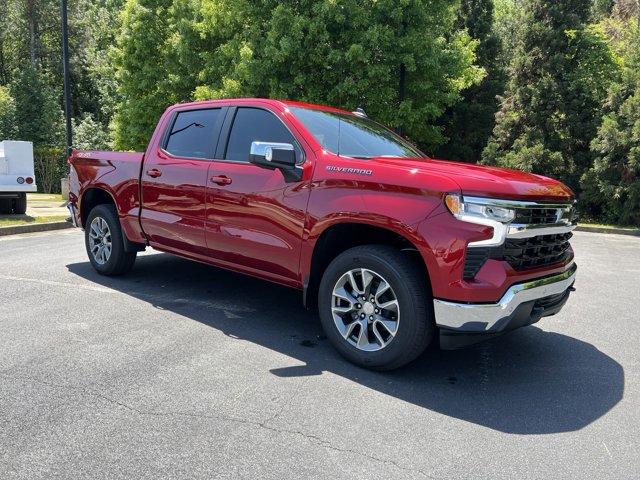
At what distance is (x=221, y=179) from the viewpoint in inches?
194

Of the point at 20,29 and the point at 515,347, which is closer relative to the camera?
the point at 515,347

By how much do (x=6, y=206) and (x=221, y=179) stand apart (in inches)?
369

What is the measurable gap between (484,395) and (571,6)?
18.6 m

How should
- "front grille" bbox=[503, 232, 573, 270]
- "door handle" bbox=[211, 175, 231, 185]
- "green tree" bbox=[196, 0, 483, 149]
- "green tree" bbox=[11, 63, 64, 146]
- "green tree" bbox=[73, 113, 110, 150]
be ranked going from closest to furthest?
"front grille" bbox=[503, 232, 573, 270] < "door handle" bbox=[211, 175, 231, 185] < "green tree" bbox=[196, 0, 483, 149] < "green tree" bbox=[73, 113, 110, 150] < "green tree" bbox=[11, 63, 64, 146]

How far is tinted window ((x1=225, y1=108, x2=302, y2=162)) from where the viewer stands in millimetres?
4715

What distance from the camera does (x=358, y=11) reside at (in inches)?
600

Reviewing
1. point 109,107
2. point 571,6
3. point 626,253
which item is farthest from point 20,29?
point 626,253

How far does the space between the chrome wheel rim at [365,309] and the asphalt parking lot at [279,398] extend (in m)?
0.24

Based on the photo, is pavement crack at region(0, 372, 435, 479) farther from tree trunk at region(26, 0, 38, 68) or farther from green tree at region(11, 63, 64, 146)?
tree trunk at region(26, 0, 38, 68)

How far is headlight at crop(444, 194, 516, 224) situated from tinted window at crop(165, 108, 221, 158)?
2511mm

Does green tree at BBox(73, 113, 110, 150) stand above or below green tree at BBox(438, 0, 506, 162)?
below

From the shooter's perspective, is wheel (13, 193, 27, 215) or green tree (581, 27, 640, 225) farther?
green tree (581, 27, 640, 225)

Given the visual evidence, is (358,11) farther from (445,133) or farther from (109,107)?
(109,107)

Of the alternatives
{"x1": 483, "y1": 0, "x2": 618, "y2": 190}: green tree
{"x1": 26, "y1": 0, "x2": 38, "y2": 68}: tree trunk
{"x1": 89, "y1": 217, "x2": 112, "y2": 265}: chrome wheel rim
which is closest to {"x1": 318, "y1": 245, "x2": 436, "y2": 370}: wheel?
{"x1": 89, "y1": 217, "x2": 112, "y2": 265}: chrome wheel rim
